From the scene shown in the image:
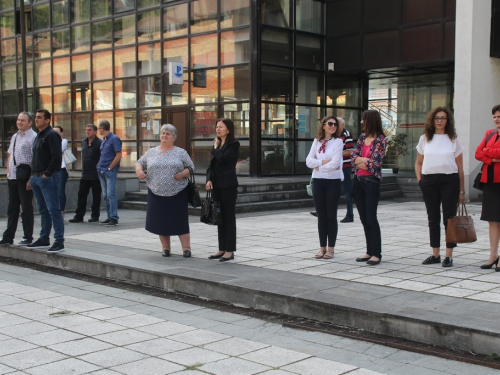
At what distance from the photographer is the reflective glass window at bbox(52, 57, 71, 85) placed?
79.9ft

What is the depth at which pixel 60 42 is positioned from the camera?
24547 millimetres

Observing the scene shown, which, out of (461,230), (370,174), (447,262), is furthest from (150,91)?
(461,230)

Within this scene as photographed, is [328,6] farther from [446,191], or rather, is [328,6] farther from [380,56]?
[446,191]

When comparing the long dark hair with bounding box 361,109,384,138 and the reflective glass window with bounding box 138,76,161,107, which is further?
the reflective glass window with bounding box 138,76,161,107

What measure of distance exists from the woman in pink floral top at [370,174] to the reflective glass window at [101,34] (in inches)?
674

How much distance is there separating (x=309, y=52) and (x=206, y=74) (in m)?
3.39

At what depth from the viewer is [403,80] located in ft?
72.4

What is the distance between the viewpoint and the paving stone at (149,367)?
14.1 feet

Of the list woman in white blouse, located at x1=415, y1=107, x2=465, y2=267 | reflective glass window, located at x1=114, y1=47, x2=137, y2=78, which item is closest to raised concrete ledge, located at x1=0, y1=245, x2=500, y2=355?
woman in white blouse, located at x1=415, y1=107, x2=465, y2=267

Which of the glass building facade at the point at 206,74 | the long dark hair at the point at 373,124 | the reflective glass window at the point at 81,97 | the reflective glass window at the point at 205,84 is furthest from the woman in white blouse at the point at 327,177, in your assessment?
the reflective glass window at the point at 81,97

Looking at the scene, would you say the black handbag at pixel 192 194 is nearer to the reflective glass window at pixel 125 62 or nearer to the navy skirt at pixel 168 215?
the navy skirt at pixel 168 215

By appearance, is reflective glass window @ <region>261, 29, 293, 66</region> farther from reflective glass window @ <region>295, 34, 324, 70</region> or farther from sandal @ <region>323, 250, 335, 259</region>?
sandal @ <region>323, 250, 335, 259</region>

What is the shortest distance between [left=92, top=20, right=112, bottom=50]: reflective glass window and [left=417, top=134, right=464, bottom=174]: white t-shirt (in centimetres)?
1773

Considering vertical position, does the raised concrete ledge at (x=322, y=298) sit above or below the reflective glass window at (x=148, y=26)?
below
